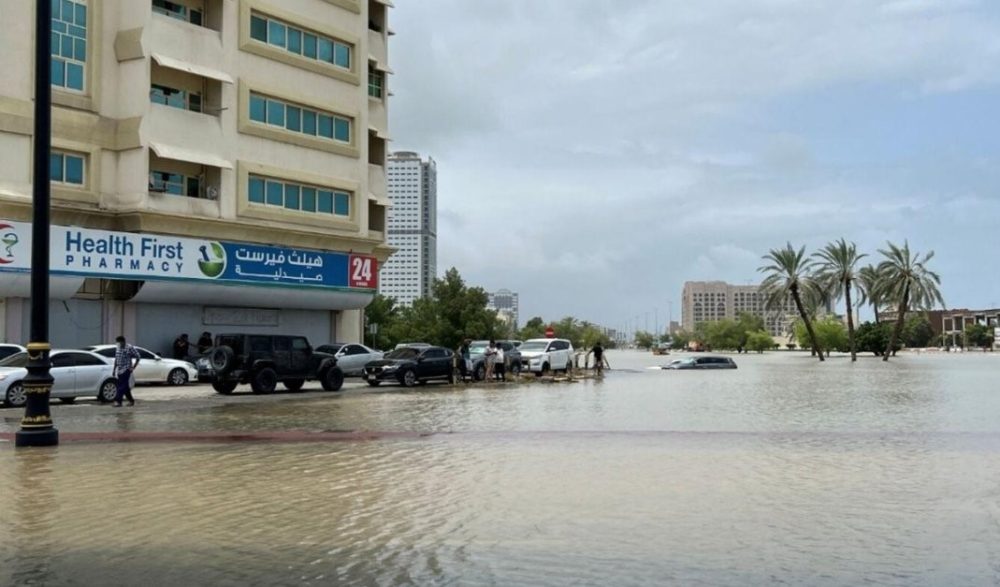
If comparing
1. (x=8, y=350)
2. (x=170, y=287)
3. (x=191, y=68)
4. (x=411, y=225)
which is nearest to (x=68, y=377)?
(x=8, y=350)

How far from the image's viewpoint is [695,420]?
19672 millimetres

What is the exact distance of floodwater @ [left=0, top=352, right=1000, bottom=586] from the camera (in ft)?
22.2

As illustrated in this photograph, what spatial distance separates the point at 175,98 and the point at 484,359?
54.7 feet

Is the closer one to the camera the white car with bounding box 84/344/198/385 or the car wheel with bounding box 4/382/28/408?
the car wheel with bounding box 4/382/28/408

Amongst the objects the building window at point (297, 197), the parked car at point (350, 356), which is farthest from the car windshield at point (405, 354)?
the building window at point (297, 197)

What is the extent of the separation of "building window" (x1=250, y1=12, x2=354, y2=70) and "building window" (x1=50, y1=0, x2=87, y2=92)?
294 inches

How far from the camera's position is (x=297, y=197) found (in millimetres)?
41500

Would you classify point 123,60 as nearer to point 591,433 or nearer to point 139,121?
point 139,121

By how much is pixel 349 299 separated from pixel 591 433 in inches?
1130

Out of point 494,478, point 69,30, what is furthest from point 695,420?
point 69,30

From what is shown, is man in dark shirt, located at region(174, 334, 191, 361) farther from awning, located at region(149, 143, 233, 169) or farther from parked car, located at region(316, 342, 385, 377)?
awning, located at region(149, 143, 233, 169)

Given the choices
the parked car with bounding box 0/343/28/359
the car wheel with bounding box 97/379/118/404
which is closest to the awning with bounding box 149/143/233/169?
the parked car with bounding box 0/343/28/359

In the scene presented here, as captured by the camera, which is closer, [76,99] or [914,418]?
[914,418]

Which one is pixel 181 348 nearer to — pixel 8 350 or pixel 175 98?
pixel 175 98
